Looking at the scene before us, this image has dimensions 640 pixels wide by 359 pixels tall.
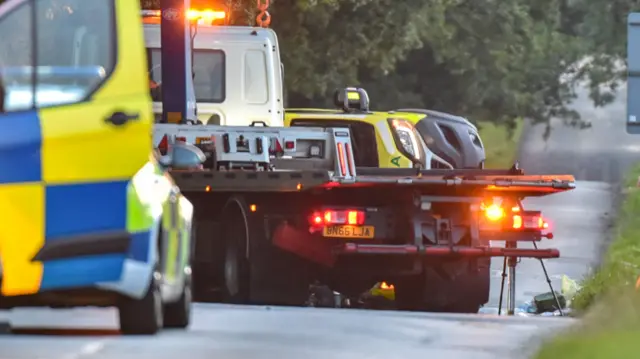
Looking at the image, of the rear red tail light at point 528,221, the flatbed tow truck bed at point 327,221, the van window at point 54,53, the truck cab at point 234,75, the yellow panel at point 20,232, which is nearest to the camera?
the yellow panel at point 20,232

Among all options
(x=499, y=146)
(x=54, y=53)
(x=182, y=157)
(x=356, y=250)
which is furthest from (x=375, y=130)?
(x=499, y=146)

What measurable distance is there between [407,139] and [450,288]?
11.8 feet

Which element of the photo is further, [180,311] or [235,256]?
[235,256]

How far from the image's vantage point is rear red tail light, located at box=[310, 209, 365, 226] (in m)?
15.5

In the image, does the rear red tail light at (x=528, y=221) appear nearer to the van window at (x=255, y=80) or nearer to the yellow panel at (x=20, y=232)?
the van window at (x=255, y=80)

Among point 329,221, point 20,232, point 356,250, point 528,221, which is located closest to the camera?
point 20,232

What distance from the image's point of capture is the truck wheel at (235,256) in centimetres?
1560

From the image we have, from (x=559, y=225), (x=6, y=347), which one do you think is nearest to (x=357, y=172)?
(x=6, y=347)

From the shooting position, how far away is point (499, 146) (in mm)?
72688

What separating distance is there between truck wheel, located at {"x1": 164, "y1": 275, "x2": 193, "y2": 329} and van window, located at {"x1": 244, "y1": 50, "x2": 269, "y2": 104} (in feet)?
22.0

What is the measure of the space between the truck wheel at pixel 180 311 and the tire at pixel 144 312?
1.05m

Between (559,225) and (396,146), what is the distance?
676 inches

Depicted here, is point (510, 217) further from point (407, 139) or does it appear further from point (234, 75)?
point (407, 139)

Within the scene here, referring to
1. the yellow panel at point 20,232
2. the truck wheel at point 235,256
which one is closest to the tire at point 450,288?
the truck wheel at point 235,256
